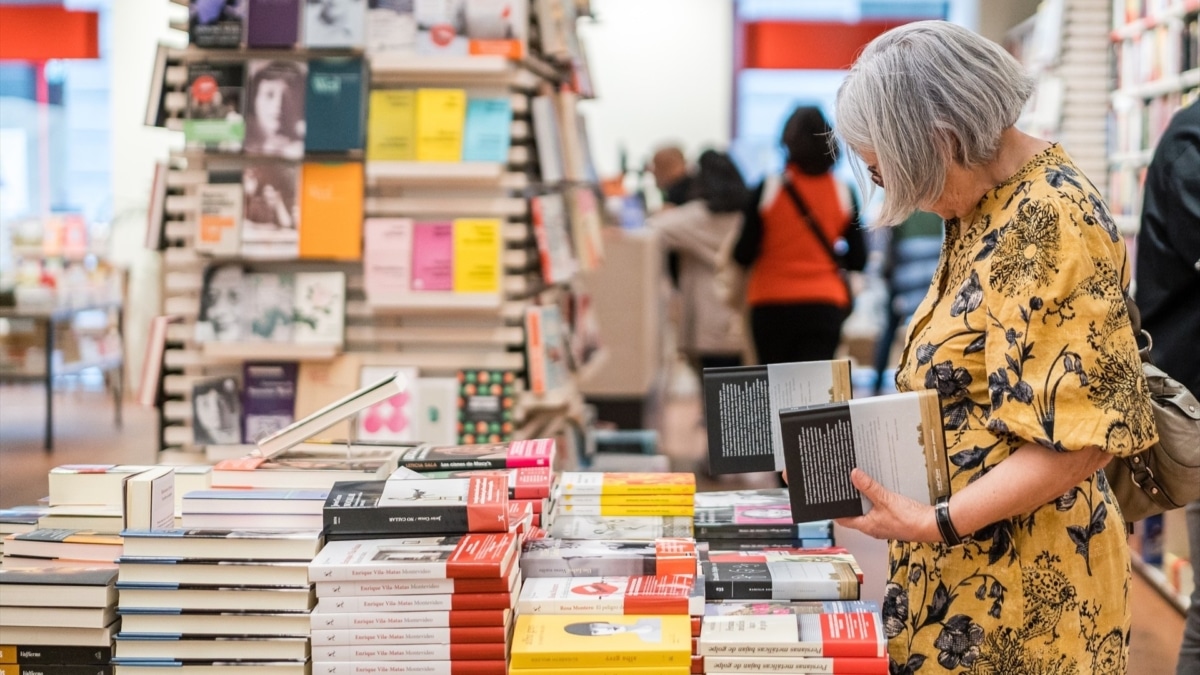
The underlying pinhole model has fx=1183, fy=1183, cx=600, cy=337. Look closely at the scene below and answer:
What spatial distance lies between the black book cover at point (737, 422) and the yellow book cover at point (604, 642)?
266mm

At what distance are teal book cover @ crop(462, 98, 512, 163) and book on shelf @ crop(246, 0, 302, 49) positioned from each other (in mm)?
556

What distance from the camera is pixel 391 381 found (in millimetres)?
1976

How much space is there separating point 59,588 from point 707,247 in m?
4.94

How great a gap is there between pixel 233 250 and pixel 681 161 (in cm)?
460

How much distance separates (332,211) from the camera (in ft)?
11.4

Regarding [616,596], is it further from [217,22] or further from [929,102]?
[217,22]

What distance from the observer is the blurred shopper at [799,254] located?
17.0ft

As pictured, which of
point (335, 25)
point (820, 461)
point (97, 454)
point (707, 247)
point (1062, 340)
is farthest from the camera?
point (707, 247)

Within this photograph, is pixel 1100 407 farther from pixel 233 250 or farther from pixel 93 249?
pixel 93 249

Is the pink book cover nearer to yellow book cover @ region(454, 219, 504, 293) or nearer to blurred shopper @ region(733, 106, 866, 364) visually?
yellow book cover @ region(454, 219, 504, 293)

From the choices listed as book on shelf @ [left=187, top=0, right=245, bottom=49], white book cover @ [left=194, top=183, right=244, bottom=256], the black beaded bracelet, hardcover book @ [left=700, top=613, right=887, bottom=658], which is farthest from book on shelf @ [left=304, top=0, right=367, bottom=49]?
the black beaded bracelet

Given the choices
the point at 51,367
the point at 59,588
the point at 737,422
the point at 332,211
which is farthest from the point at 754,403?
the point at 51,367

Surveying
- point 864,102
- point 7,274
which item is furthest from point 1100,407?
point 7,274

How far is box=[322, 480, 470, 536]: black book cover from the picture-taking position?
67.2 inches
